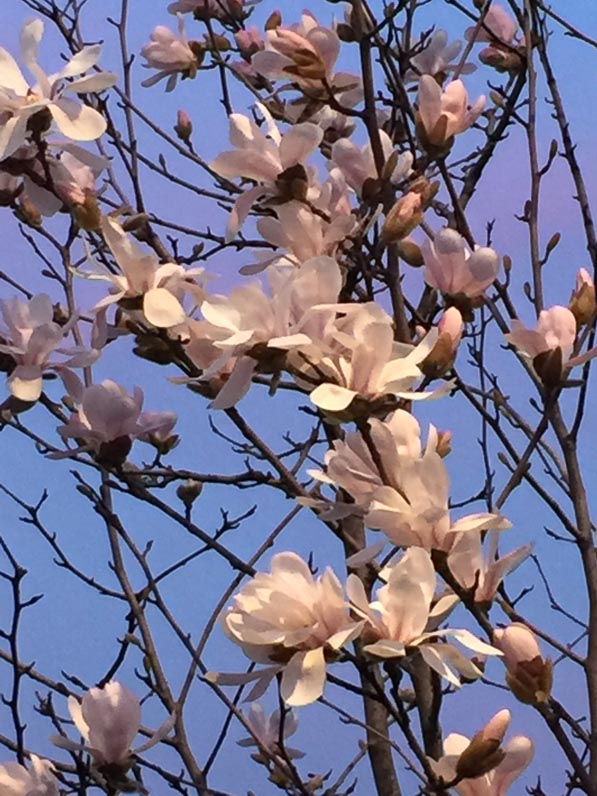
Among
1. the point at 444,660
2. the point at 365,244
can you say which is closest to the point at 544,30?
the point at 365,244

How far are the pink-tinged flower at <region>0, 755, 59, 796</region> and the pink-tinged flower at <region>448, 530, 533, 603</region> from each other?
44cm

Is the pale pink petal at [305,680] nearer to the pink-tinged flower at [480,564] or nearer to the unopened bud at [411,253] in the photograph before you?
the pink-tinged flower at [480,564]

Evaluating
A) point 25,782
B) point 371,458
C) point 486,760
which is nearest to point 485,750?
point 486,760

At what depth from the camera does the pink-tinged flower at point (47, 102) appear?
0.88m

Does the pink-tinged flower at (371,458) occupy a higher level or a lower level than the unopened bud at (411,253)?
lower

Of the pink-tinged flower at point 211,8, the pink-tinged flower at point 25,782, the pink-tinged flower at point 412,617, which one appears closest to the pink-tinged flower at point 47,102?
the pink-tinged flower at point 412,617

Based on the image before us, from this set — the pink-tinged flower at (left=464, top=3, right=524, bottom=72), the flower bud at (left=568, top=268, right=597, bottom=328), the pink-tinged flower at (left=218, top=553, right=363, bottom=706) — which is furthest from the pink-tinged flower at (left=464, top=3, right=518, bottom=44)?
the pink-tinged flower at (left=218, top=553, right=363, bottom=706)

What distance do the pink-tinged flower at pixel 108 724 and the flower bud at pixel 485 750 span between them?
1.06 ft

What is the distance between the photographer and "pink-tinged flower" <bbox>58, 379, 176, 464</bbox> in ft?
3.26

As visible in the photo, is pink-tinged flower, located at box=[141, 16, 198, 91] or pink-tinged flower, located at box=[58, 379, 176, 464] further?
pink-tinged flower, located at box=[141, 16, 198, 91]

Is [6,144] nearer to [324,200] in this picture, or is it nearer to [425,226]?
[324,200]

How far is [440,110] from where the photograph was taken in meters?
1.00

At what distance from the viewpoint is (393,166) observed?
98 centimetres

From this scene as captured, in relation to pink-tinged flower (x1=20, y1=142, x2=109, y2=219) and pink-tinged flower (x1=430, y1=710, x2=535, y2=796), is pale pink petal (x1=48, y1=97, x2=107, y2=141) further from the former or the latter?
pink-tinged flower (x1=430, y1=710, x2=535, y2=796)
